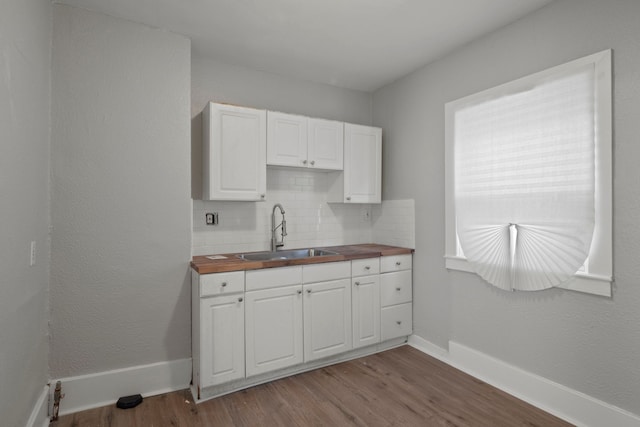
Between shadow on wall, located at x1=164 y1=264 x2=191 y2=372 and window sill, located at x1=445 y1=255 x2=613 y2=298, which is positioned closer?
window sill, located at x1=445 y1=255 x2=613 y2=298

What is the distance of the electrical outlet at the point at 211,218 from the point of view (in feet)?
9.85

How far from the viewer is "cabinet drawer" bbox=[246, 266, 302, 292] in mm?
2545

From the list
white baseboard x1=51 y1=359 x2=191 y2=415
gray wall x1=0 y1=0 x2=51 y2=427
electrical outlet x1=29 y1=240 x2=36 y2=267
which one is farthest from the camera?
white baseboard x1=51 y1=359 x2=191 y2=415

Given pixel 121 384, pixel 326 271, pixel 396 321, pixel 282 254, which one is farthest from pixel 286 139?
pixel 121 384

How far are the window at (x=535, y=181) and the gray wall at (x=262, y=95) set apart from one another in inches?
47.9

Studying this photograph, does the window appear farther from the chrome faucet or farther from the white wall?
the chrome faucet

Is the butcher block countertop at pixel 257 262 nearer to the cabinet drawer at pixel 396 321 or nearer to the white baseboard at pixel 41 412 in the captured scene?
the cabinet drawer at pixel 396 321

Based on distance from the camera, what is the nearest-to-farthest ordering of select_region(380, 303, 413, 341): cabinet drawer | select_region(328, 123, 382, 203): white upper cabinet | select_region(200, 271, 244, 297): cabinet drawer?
select_region(200, 271, 244, 297): cabinet drawer
select_region(380, 303, 413, 341): cabinet drawer
select_region(328, 123, 382, 203): white upper cabinet

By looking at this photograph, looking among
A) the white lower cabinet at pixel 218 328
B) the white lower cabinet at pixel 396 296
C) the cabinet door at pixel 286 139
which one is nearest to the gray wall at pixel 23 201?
the white lower cabinet at pixel 218 328

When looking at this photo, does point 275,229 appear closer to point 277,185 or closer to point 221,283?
point 277,185

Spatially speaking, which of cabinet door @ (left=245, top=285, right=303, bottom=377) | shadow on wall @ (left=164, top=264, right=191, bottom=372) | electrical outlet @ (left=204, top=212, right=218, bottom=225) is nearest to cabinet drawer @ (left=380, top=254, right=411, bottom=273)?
cabinet door @ (left=245, top=285, right=303, bottom=377)

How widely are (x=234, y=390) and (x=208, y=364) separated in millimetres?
329

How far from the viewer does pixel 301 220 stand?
3.50 m

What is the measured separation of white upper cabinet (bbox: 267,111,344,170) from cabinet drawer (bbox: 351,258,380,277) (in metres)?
0.95
